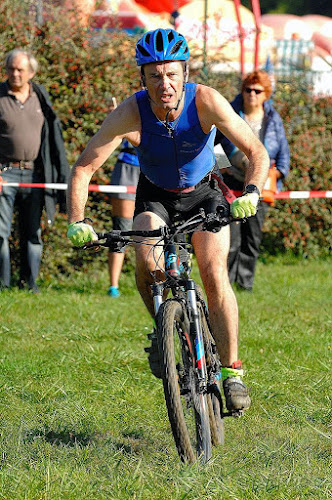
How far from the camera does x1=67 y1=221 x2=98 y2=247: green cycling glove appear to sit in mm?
4031

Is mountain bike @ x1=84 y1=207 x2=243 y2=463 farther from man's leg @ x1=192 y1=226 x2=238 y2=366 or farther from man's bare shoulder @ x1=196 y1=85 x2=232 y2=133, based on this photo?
man's bare shoulder @ x1=196 y1=85 x2=232 y2=133

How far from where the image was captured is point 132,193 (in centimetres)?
879

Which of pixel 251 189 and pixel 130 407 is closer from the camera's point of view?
pixel 251 189

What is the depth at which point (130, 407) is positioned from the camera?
17.0 ft

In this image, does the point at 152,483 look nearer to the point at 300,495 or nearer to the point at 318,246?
the point at 300,495

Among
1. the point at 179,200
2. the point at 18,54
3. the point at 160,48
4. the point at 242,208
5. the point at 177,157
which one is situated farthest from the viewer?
the point at 18,54

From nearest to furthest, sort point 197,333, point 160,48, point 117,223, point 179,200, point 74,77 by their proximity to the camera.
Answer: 1. point 197,333
2. point 160,48
3. point 179,200
4. point 117,223
5. point 74,77

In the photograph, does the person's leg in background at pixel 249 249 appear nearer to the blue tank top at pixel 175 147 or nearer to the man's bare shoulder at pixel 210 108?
the blue tank top at pixel 175 147

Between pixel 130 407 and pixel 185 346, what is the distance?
112 cm

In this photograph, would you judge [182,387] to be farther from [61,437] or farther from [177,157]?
[177,157]

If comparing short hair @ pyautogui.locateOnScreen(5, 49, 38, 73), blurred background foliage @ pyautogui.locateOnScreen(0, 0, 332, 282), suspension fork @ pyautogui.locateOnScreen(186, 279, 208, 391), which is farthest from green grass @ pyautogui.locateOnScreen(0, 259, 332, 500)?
short hair @ pyautogui.locateOnScreen(5, 49, 38, 73)

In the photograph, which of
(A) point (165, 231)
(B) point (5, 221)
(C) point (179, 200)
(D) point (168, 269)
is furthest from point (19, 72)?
(A) point (165, 231)

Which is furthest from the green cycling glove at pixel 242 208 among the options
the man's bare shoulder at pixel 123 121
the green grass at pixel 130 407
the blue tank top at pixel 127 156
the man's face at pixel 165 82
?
the blue tank top at pixel 127 156

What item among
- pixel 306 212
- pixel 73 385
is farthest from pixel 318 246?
pixel 73 385
